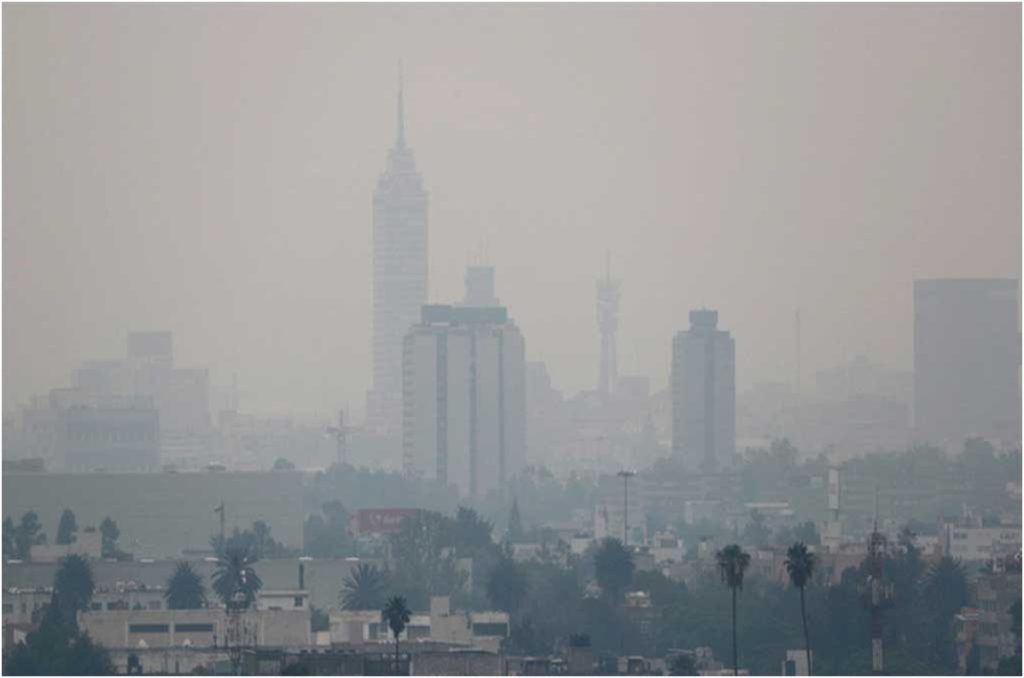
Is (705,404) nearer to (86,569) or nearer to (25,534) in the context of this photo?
(25,534)

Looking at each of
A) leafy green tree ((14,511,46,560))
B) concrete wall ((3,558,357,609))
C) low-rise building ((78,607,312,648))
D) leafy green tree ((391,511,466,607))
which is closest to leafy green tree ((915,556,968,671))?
low-rise building ((78,607,312,648))

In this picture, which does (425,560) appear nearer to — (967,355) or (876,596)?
(876,596)

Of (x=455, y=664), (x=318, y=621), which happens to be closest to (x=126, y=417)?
(x=318, y=621)

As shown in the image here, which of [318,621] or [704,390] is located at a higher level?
[704,390]

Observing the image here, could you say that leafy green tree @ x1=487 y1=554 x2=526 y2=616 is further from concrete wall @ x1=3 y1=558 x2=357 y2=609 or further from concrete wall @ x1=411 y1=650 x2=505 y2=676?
concrete wall @ x1=411 y1=650 x2=505 y2=676

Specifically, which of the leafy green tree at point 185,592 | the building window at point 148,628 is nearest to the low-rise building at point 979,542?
the leafy green tree at point 185,592

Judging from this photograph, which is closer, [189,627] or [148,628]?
[148,628]

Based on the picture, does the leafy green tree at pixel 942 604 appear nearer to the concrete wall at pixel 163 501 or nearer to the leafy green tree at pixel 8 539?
the leafy green tree at pixel 8 539
